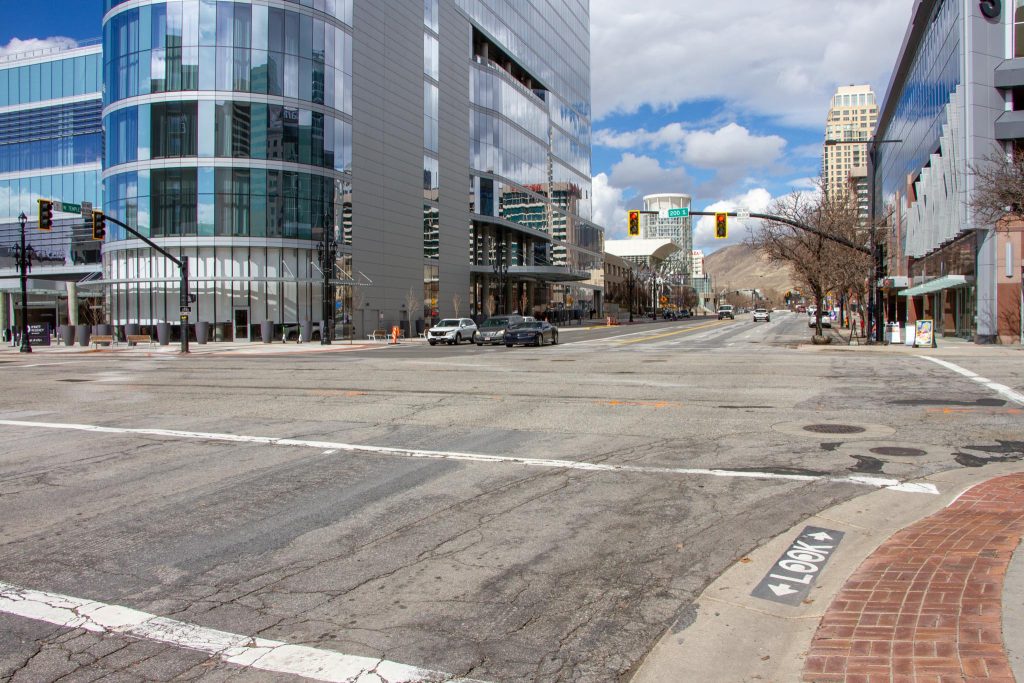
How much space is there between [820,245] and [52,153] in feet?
226

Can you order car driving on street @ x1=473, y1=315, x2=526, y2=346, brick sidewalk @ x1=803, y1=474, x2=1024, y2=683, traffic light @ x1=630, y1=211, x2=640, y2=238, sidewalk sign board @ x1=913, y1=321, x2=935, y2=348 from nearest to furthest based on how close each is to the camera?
brick sidewalk @ x1=803, y1=474, x2=1024, y2=683, sidewalk sign board @ x1=913, y1=321, x2=935, y2=348, traffic light @ x1=630, y1=211, x2=640, y2=238, car driving on street @ x1=473, y1=315, x2=526, y2=346

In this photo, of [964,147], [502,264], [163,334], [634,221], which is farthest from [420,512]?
[502,264]

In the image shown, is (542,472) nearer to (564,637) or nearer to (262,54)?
(564,637)

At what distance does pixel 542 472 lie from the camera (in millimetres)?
8453

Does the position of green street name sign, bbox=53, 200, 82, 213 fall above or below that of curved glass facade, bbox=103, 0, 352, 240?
below

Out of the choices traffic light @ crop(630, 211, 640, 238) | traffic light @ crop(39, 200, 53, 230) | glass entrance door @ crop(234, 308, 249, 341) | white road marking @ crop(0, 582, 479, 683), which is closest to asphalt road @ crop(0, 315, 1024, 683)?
white road marking @ crop(0, 582, 479, 683)

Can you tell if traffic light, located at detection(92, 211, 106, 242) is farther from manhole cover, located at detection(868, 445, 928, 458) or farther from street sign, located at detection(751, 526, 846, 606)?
street sign, located at detection(751, 526, 846, 606)

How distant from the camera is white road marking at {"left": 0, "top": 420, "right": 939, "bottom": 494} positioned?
7817 mm

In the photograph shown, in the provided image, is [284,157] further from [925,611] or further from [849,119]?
[849,119]

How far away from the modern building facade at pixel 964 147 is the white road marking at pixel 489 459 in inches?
1018

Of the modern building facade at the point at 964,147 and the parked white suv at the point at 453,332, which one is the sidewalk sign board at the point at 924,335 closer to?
the modern building facade at the point at 964,147

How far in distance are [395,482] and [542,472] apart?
1.63 metres

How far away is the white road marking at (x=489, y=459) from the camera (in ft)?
25.6

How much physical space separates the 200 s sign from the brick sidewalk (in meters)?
38.6
